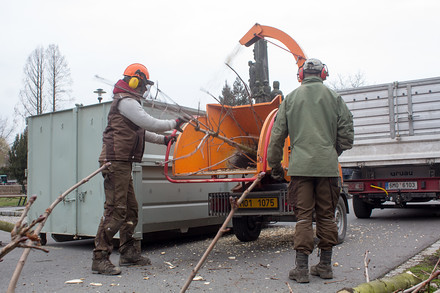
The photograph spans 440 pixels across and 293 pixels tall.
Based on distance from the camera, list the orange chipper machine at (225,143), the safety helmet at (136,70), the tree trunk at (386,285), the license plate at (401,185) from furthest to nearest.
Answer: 1. the license plate at (401,185)
2. the orange chipper machine at (225,143)
3. the safety helmet at (136,70)
4. the tree trunk at (386,285)

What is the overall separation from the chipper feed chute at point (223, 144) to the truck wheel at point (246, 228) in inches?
25.8

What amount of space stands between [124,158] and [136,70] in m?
1.00

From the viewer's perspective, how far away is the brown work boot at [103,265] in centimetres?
440

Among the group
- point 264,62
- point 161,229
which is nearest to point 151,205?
point 161,229

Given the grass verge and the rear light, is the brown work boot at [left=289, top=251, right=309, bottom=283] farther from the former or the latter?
the rear light

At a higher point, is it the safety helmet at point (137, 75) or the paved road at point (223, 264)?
the safety helmet at point (137, 75)

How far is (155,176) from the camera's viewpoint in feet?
20.3

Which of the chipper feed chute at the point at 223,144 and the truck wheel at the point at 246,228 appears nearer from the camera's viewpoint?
the chipper feed chute at the point at 223,144

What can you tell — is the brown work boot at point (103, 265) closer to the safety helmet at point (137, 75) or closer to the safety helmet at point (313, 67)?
the safety helmet at point (137, 75)

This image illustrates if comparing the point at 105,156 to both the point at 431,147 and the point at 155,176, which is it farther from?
the point at 431,147

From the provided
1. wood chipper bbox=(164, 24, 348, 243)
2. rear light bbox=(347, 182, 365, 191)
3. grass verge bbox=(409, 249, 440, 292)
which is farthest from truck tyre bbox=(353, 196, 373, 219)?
grass verge bbox=(409, 249, 440, 292)

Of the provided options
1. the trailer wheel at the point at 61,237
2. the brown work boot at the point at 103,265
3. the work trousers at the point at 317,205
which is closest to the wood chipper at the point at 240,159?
the work trousers at the point at 317,205

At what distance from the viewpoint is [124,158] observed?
473 cm

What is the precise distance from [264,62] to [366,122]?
124 inches
